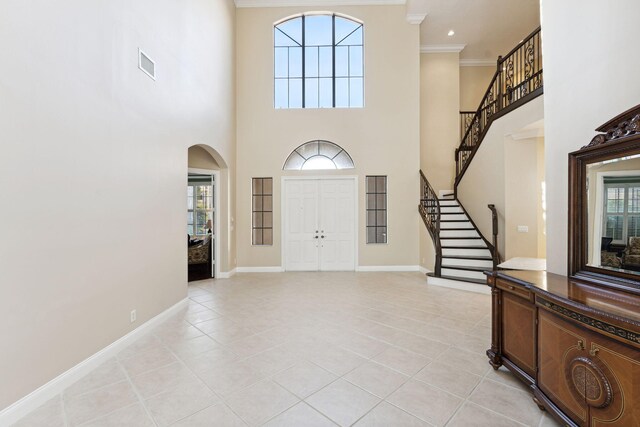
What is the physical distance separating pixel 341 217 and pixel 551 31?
16.6 ft

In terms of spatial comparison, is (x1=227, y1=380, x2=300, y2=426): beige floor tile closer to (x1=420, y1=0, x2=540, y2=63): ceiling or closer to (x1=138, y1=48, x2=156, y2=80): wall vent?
(x1=138, y1=48, x2=156, y2=80): wall vent

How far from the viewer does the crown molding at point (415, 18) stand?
6.88 meters

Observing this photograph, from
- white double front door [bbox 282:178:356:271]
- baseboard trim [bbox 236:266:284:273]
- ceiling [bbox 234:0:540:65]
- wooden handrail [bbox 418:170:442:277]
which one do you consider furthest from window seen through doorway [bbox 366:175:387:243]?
ceiling [bbox 234:0:540:65]

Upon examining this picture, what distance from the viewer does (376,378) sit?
2.42 metres

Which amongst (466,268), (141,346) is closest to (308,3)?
(466,268)

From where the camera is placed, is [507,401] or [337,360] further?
[337,360]

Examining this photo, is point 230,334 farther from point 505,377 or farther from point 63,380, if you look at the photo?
point 505,377

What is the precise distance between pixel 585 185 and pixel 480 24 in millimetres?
7473

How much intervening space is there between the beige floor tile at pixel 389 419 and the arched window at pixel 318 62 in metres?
6.65

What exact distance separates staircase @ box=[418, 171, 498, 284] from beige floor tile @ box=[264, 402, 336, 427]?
4338 mm

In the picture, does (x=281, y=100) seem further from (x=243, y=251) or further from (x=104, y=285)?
(x=104, y=285)

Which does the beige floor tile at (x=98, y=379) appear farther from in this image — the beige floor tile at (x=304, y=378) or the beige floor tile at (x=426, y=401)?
the beige floor tile at (x=426, y=401)

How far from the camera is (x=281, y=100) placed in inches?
284

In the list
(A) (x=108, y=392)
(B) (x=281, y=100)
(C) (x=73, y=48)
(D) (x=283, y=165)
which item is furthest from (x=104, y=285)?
(B) (x=281, y=100)
